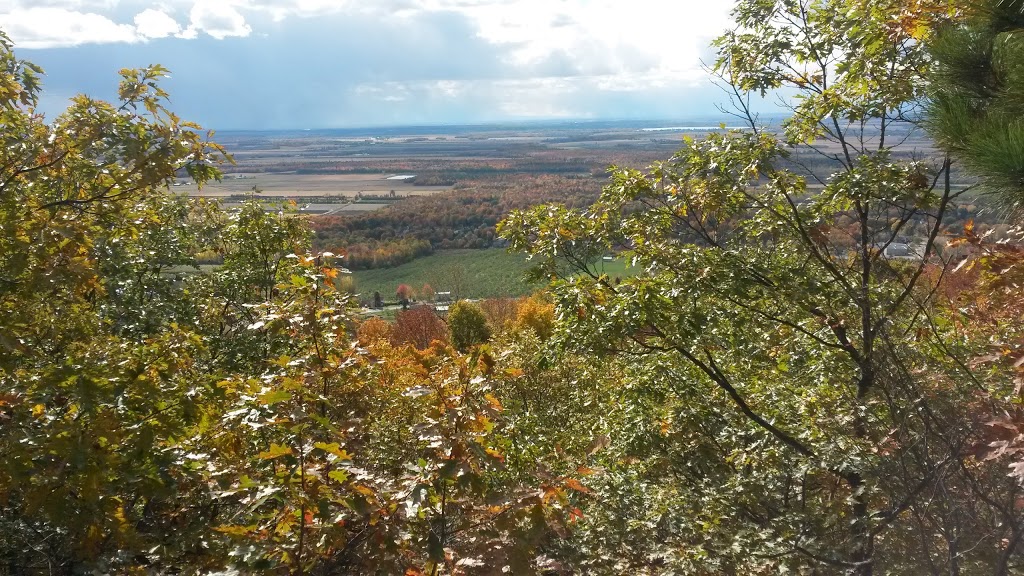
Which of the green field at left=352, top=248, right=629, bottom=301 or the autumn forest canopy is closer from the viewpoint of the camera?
the autumn forest canopy

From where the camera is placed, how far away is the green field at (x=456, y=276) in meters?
80.1

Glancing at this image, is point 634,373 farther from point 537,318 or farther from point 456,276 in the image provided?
point 456,276

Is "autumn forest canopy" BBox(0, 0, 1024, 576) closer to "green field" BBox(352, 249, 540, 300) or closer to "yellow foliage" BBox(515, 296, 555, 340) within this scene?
"yellow foliage" BBox(515, 296, 555, 340)

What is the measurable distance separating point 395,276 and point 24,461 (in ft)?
285

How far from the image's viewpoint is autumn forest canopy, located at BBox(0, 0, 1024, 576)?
349 cm

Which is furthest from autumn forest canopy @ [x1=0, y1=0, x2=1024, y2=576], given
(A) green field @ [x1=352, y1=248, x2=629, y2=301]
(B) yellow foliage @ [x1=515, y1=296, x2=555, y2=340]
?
Answer: (A) green field @ [x1=352, y1=248, x2=629, y2=301]

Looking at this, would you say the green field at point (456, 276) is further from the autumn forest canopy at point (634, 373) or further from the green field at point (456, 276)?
the autumn forest canopy at point (634, 373)

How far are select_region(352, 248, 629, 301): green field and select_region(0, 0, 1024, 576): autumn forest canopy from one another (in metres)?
65.2

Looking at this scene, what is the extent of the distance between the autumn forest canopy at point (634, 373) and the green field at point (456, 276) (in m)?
65.2

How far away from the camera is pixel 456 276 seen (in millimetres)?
76312

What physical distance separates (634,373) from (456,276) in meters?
68.4

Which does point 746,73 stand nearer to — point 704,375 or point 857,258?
point 857,258

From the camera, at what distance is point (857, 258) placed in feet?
24.0

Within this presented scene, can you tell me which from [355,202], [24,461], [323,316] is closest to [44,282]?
[24,461]
